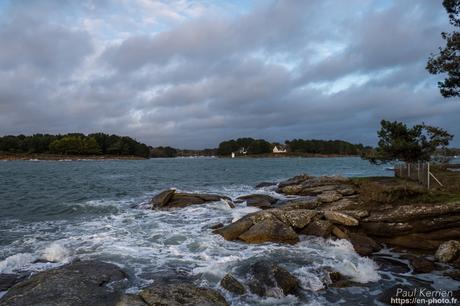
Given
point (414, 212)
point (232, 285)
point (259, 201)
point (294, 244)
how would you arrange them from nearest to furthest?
point (232, 285)
point (294, 244)
point (414, 212)
point (259, 201)

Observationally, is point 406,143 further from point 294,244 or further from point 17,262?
point 17,262

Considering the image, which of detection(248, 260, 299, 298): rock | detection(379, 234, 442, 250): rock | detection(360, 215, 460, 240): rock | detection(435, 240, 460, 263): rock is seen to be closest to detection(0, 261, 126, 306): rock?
detection(248, 260, 299, 298): rock

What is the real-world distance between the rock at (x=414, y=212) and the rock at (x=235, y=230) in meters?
5.53

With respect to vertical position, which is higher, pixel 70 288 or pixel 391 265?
pixel 70 288

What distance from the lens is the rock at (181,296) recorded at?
9.01 m

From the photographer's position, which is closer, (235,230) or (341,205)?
(235,230)

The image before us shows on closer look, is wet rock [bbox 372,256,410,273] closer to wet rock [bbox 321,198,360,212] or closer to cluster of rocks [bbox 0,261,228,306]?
wet rock [bbox 321,198,360,212]

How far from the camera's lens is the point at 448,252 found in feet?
45.2

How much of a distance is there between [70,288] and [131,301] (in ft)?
6.38

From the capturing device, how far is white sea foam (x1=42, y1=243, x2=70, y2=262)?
14077mm

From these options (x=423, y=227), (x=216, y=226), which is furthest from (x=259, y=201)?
(x=423, y=227)

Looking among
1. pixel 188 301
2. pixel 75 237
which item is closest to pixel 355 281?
pixel 188 301

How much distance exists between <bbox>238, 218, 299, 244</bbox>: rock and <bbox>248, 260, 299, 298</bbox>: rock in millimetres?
4826

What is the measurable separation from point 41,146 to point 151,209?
636 ft
